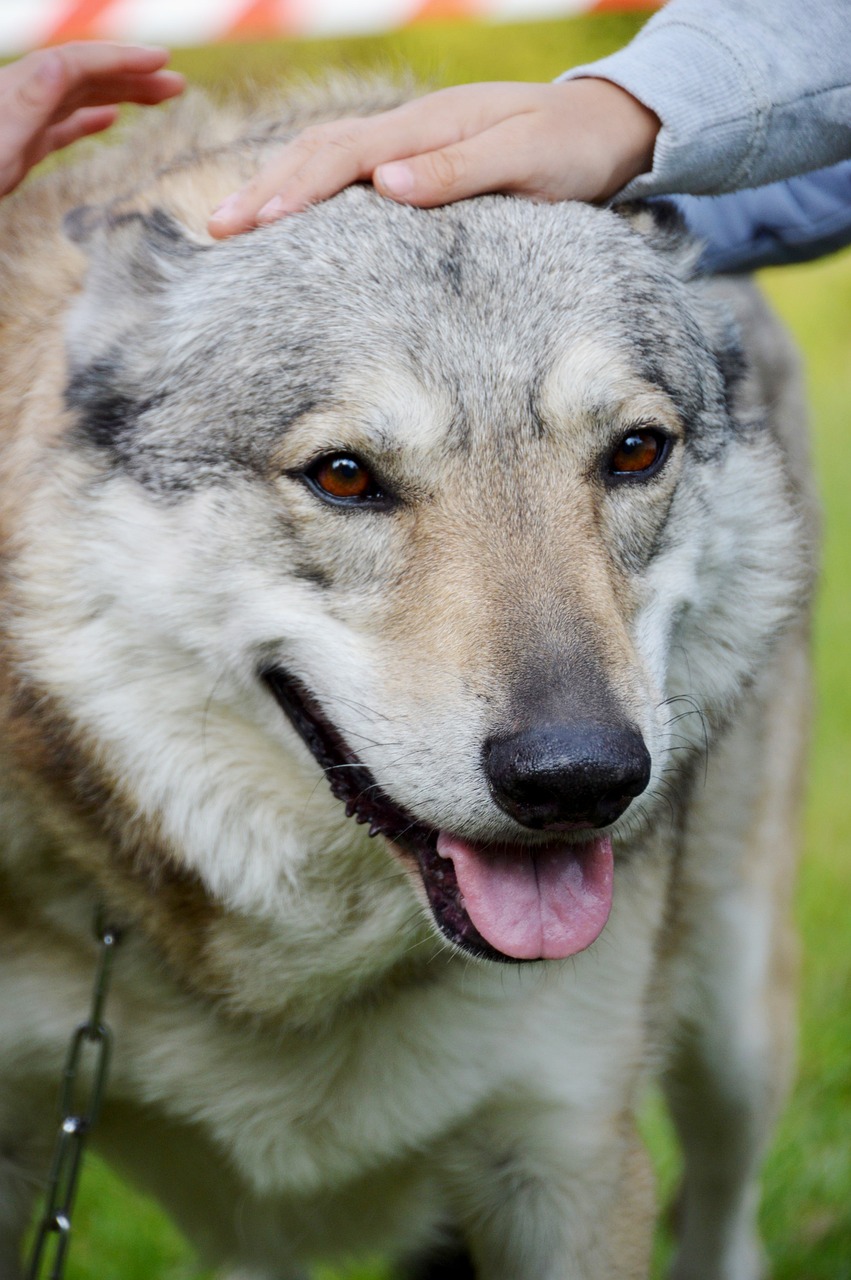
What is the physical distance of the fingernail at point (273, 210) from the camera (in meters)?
2.57

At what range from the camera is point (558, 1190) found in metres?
2.78

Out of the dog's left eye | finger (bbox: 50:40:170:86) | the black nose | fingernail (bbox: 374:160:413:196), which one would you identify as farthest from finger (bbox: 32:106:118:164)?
the black nose

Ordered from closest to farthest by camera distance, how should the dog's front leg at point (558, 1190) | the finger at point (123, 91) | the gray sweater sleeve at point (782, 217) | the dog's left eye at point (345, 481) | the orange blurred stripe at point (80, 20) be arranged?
the dog's left eye at point (345, 481), the dog's front leg at point (558, 1190), the finger at point (123, 91), the gray sweater sleeve at point (782, 217), the orange blurred stripe at point (80, 20)

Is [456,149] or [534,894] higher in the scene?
[456,149]

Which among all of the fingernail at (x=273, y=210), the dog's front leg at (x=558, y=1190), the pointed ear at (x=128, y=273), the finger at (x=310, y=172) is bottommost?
the dog's front leg at (x=558, y=1190)

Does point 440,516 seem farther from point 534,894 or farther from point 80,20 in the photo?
point 80,20

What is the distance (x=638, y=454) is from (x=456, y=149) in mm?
611

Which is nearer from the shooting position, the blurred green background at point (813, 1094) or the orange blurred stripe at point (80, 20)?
the blurred green background at point (813, 1094)

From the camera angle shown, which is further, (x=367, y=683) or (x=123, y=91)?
(x=123, y=91)

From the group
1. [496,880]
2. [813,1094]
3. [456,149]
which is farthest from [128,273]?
[813,1094]

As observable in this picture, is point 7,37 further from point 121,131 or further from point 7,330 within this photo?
point 7,330

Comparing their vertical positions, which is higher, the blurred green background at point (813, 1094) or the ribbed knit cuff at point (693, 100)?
the ribbed knit cuff at point (693, 100)

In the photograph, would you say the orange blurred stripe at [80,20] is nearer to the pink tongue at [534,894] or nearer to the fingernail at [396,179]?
the fingernail at [396,179]

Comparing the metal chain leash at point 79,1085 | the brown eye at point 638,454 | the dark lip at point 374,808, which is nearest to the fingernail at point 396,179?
the brown eye at point 638,454
